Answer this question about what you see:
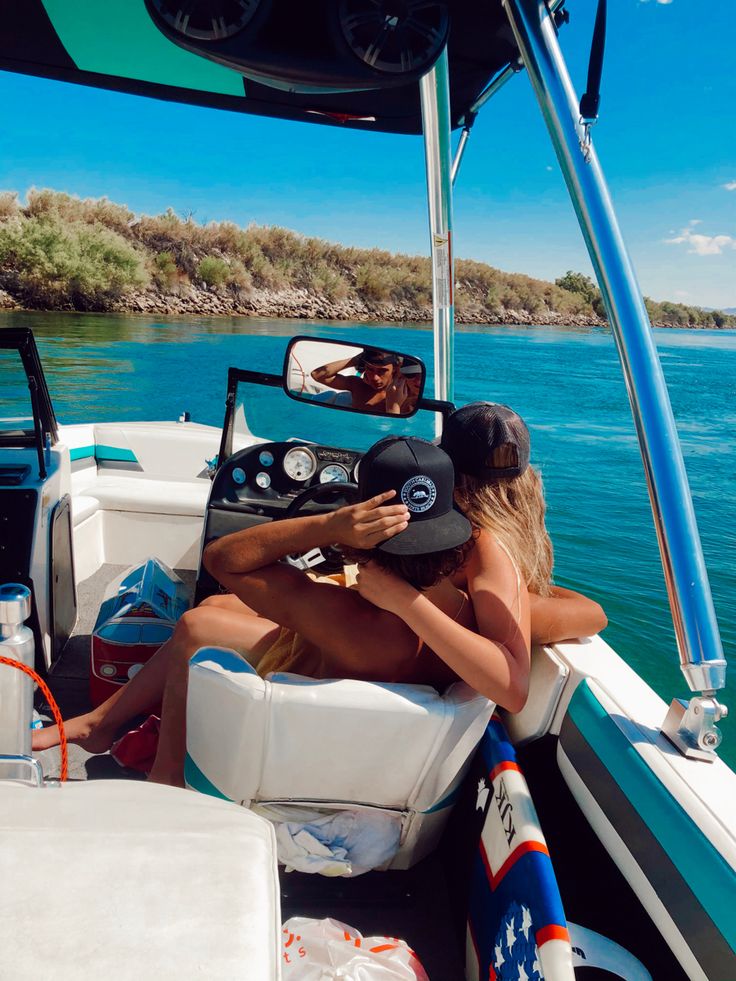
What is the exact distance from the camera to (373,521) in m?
1.14

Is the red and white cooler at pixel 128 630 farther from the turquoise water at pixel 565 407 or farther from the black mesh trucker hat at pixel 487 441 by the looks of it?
the black mesh trucker hat at pixel 487 441

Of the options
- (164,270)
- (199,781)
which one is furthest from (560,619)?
(164,270)

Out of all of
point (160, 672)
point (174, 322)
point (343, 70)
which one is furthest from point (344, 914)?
point (174, 322)

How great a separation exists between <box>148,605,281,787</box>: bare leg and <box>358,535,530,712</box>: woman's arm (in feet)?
1.68

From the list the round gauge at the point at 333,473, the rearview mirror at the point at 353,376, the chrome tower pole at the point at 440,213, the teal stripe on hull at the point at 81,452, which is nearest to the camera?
the rearview mirror at the point at 353,376

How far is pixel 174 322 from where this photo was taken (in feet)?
125

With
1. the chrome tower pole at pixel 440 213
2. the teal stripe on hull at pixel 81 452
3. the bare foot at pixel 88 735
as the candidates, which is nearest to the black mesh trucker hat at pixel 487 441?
the chrome tower pole at pixel 440 213

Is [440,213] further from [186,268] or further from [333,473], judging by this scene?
[186,268]

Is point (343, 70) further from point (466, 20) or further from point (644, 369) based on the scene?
point (644, 369)

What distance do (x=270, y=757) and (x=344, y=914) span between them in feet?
1.58

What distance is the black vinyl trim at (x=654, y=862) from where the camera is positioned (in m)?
0.89

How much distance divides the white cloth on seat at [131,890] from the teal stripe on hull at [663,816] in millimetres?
591

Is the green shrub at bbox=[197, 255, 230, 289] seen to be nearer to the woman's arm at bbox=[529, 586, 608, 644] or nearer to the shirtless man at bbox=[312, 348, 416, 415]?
the shirtless man at bbox=[312, 348, 416, 415]

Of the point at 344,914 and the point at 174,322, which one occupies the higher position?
the point at 174,322
